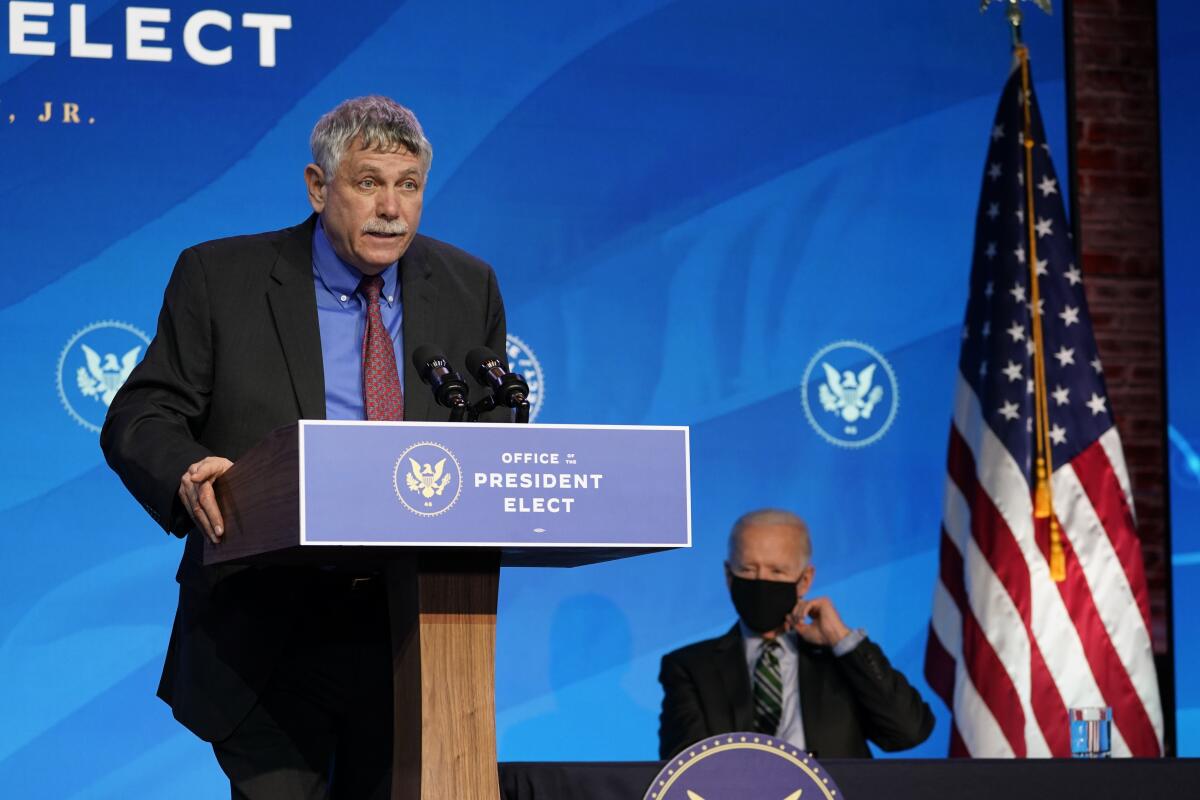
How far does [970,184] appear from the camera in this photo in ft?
17.1

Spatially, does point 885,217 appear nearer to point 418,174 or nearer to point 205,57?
point 205,57

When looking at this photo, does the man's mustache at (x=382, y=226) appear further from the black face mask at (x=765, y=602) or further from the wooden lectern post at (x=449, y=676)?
the black face mask at (x=765, y=602)

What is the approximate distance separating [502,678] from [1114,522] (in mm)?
1889

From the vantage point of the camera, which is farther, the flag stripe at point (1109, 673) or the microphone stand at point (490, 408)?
the flag stripe at point (1109, 673)

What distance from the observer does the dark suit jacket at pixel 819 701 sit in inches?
157

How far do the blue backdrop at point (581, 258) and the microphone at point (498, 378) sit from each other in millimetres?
2677

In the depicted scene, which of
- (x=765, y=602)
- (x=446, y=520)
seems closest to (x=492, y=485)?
(x=446, y=520)

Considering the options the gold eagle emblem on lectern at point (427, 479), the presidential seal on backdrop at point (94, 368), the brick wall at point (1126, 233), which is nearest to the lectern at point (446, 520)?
the gold eagle emblem on lectern at point (427, 479)

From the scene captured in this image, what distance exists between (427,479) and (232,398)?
0.58 metres

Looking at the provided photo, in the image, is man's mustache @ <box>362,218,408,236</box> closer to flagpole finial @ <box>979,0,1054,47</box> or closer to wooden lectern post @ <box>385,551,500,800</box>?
wooden lectern post @ <box>385,551,500,800</box>

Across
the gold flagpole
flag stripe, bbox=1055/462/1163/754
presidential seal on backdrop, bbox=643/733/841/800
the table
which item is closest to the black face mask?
the gold flagpole

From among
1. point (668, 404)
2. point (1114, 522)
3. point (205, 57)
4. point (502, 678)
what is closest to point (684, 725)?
point (502, 678)

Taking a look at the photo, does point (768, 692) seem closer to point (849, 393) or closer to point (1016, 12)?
point (849, 393)

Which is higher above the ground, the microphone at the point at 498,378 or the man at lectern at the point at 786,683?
the microphone at the point at 498,378
